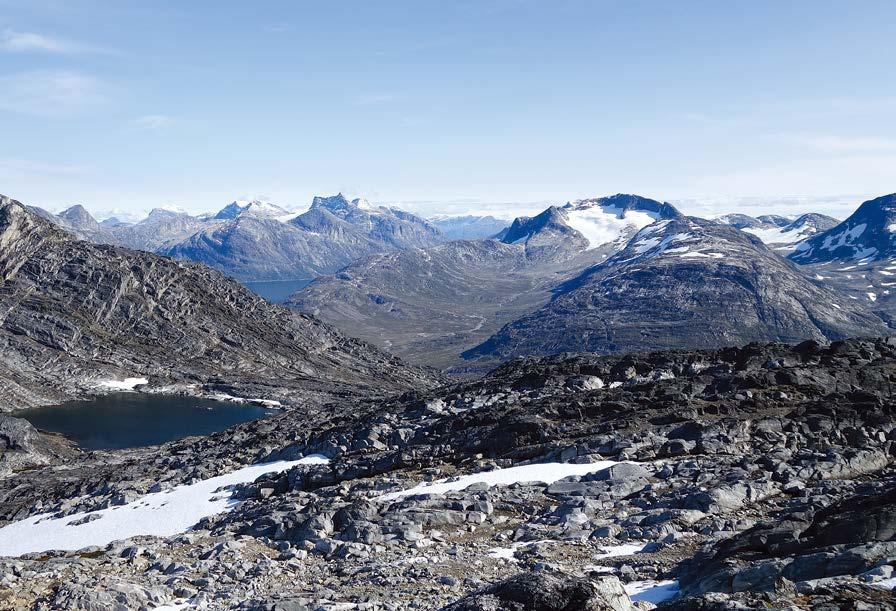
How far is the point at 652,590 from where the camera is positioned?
28.3m

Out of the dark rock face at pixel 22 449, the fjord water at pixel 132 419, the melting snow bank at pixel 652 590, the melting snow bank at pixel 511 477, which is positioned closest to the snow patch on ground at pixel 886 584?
A: the melting snow bank at pixel 652 590

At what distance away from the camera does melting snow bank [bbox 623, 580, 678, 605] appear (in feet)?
89.6

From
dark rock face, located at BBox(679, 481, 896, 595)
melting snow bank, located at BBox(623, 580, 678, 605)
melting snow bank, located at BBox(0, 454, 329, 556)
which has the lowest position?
melting snow bank, located at BBox(0, 454, 329, 556)

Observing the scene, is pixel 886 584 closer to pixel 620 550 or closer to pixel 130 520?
pixel 620 550

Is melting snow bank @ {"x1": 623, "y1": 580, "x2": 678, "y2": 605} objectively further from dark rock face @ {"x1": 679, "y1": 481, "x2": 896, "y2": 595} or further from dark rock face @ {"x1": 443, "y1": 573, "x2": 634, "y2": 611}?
dark rock face @ {"x1": 443, "y1": 573, "x2": 634, "y2": 611}

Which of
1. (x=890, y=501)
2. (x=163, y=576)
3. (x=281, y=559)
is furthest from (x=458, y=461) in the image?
(x=890, y=501)

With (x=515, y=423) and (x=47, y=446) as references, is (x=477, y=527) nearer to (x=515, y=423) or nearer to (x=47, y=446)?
(x=515, y=423)

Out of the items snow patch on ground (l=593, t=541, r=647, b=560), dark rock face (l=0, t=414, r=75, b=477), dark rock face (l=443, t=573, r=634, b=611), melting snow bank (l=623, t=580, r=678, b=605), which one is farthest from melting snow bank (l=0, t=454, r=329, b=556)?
dark rock face (l=0, t=414, r=75, b=477)

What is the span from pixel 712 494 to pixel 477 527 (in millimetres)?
13009

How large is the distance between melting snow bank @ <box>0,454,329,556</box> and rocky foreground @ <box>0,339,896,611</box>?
133 centimetres

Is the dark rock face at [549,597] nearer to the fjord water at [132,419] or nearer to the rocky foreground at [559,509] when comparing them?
the rocky foreground at [559,509]

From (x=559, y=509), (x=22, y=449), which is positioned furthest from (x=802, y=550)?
(x=22, y=449)

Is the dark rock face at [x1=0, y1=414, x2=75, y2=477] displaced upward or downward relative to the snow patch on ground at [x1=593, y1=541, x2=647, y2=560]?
downward

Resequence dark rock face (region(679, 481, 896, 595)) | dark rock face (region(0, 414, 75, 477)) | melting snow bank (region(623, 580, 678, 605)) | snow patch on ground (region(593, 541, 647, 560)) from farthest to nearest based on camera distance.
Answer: dark rock face (region(0, 414, 75, 477)) → snow patch on ground (region(593, 541, 647, 560)) → melting snow bank (region(623, 580, 678, 605)) → dark rock face (region(679, 481, 896, 595))
